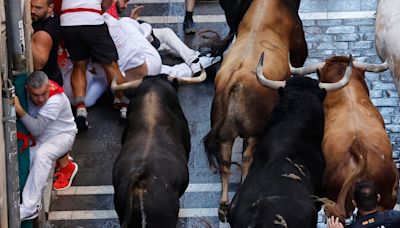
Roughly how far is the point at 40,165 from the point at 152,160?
164 centimetres

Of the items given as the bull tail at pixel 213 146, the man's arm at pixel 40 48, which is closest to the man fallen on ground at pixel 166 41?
the man's arm at pixel 40 48

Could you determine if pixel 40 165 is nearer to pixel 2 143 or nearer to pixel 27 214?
pixel 27 214

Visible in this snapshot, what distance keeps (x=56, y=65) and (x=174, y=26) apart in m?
3.33

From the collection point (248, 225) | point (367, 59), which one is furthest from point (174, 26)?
point (248, 225)

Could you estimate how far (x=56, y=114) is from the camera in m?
12.2

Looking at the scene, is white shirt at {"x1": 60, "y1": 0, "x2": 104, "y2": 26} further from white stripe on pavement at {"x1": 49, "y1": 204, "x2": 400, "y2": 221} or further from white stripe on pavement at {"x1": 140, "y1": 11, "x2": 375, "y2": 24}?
white stripe on pavement at {"x1": 140, "y1": 11, "x2": 375, "y2": 24}

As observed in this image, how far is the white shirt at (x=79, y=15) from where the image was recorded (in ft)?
45.9

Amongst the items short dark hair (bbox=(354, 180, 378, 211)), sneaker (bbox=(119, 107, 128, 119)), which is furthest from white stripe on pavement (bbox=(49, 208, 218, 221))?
short dark hair (bbox=(354, 180, 378, 211))

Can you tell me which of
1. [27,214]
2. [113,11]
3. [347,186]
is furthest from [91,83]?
[347,186]

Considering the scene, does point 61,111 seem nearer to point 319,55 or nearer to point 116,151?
point 116,151

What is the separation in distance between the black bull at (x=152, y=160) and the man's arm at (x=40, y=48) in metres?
1.41

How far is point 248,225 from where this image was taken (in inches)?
407

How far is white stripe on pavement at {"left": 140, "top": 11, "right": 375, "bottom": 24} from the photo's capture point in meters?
16.6

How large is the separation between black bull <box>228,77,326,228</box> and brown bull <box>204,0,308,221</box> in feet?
1.55
